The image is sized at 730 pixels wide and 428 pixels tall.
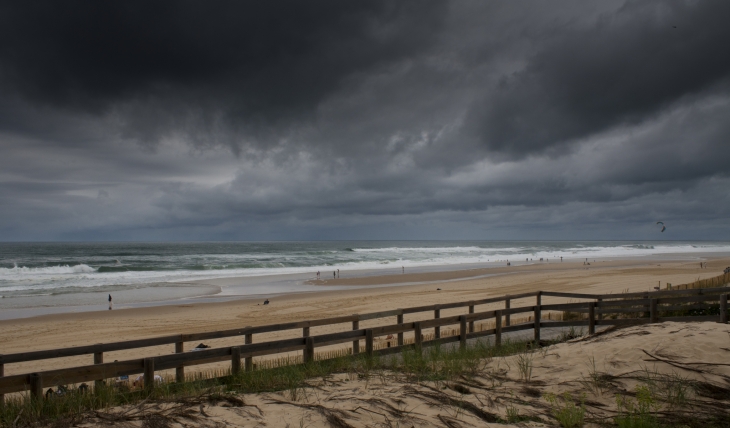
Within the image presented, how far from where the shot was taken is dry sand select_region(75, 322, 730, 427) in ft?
19.0

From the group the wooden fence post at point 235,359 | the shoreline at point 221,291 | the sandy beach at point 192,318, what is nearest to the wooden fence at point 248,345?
the wooden fence post at point 235,359

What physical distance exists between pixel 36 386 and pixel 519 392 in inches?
245

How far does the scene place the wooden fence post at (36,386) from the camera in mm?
5809

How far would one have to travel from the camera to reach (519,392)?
22.7ft

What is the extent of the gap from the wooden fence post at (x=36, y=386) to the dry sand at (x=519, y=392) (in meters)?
0.87

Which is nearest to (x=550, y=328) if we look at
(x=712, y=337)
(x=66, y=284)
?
(x=712, y=337)

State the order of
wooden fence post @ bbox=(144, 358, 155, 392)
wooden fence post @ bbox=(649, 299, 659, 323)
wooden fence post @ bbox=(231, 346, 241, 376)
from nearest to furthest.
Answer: wooden fence post @ bbox=(144, 358, 155, 392) → wooden fence post @ bbox=(231, 346, 241, 376) → wooden fence post @ bbox=(649, 299, 659, 323)

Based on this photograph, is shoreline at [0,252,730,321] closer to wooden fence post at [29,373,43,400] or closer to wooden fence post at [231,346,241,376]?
wooden fence post at [29,373,43,400]

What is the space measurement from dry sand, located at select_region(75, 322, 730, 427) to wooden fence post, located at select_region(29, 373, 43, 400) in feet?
2.84

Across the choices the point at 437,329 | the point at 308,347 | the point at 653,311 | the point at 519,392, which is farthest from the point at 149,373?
the point at 653,311

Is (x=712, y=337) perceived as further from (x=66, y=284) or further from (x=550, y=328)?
(x=66, y=284)

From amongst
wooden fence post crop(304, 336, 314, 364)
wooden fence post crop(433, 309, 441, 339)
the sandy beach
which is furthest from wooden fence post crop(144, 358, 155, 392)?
the sandy beach

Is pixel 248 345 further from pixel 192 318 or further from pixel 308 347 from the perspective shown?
pixel 192 318

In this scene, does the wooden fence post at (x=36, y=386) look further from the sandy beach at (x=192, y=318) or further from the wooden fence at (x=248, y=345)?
the sandy beach at (x=192, y=318)
